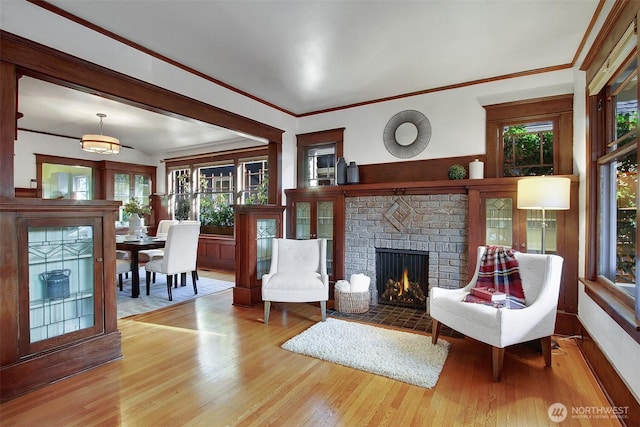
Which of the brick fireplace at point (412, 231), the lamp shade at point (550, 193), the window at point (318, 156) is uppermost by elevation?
the window at point (318, 156)

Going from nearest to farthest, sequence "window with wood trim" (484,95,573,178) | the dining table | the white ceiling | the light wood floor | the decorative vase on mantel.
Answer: the light wood floor < the white ceiling < "window with wood trim" (484,95,573,178) < the dining table < the decorative vase on mantel

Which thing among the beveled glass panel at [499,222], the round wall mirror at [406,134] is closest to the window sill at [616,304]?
the beveled glass panel at [499,222]

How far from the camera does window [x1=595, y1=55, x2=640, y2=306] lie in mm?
2109

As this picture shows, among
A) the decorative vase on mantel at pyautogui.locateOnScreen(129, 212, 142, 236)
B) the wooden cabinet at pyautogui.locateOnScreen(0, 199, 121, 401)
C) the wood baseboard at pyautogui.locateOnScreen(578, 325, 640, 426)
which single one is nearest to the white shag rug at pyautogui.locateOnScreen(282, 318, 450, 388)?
the wood baseboard at pyautogui.locateOnScreen(578, 325, 640, 426)

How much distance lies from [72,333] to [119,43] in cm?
239

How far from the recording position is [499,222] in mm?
3402

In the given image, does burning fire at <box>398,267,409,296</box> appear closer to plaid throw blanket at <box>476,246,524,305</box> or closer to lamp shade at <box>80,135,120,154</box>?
plaid throw blanket at <box>476,246,524,305</box>

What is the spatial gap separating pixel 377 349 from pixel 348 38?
2699 mm

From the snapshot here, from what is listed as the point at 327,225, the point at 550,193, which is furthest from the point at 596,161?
the point at 327,225

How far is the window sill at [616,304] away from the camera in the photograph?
1.71 meters

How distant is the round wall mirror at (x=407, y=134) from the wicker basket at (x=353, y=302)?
1833 millimetres

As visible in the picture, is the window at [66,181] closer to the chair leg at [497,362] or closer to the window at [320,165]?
the window at [320,165]

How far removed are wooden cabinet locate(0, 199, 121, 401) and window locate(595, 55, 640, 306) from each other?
3785mm

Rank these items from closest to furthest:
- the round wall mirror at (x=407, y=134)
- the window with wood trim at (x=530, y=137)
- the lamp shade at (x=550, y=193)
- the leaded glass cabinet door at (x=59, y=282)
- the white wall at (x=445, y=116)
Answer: the leaded glass cabinet door at (x=59, y=282) → the lamp shade at (x=550, y=193) → the window with wood trim at (x=530, y=137) → the white wall at (x=445, y=116) → the round wall mirror at (x=407, y=134)
